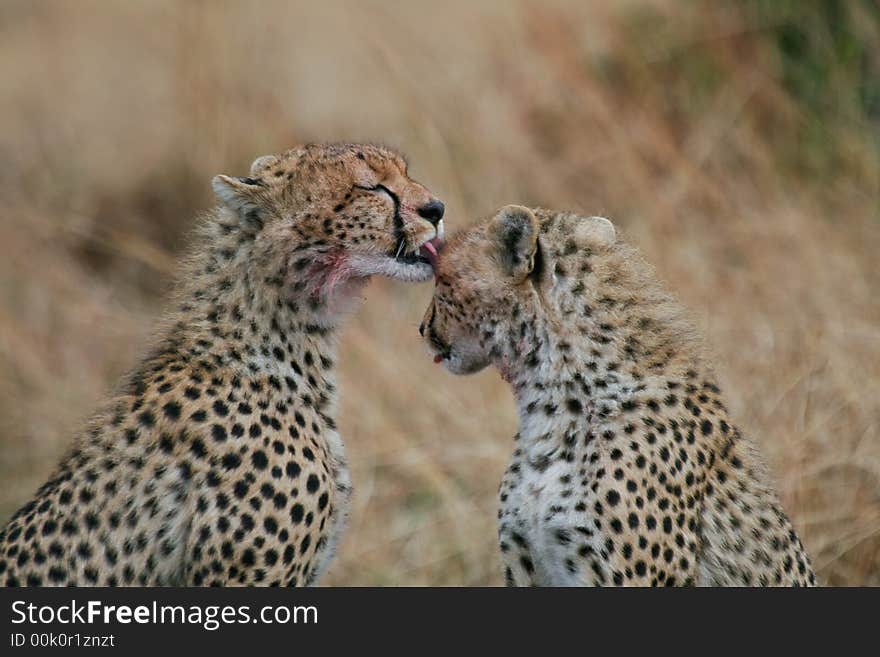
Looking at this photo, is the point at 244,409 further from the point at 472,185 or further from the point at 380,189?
the point at 472,185

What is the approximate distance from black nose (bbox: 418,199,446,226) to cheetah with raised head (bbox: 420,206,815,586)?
13cm

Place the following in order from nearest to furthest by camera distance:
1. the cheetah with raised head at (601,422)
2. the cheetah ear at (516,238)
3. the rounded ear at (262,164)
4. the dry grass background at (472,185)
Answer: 1. the cheetah with raised head at (601,422)
2. the cheetah ear at (516,238)
3. the rounded ear at (262,164)
4. the dry grass background at (472,185)

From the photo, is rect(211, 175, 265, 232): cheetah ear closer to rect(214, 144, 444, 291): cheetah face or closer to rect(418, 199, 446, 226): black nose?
rect(214, 144, 444, 291): cheetah face

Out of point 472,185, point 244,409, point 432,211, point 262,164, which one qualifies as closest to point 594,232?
point 432,211

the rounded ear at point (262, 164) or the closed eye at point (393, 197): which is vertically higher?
the rounded ear at point (262, 164)

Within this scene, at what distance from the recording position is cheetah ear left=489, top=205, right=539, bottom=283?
4.33 meters

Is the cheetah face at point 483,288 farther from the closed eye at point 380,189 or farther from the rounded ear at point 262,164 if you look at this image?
the rounded ear at point 262,164

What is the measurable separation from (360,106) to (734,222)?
3062mm

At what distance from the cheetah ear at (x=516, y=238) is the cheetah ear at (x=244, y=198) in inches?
25.7

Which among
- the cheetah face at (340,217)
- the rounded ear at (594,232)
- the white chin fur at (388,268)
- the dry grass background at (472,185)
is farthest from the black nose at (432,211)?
the dry grass background at (472,185)

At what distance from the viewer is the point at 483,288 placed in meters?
4.43

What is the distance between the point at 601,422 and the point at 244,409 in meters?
0.97

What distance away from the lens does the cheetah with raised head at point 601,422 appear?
13.6 ft
